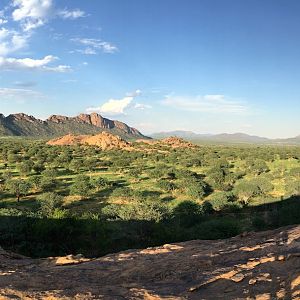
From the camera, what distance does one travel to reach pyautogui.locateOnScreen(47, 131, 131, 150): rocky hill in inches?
5728

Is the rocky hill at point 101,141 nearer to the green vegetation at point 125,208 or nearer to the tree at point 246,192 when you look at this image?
the green vegetation at point 125,208

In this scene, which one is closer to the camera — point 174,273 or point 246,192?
point 174,273

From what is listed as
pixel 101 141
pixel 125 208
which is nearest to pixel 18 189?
pixel 125 208

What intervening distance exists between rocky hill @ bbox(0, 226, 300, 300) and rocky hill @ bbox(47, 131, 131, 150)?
125912mm

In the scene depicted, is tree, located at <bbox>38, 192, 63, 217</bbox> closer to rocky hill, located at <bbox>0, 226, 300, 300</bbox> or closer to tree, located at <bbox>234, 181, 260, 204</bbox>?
tree, located at <bbox>234, 181, 260, 204</bbox>

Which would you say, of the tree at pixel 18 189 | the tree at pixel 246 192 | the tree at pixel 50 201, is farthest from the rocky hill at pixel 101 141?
the tree at pixel 50 201

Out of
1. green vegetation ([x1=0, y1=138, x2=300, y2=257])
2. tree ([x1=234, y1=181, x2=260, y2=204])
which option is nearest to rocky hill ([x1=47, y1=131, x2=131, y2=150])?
green vegetation ([x1=0, y1=138, x2=300, y2=257])

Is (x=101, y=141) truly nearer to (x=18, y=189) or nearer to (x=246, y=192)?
(x=18, y=189)

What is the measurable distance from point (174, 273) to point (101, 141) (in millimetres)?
141922

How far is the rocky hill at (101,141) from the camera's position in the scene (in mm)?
145500

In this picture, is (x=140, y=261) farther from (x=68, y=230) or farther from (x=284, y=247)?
(x=68, y=230)

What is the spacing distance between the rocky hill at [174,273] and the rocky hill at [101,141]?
413ft

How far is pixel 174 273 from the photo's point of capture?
12.0m

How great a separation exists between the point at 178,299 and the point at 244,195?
3453 centimetres
